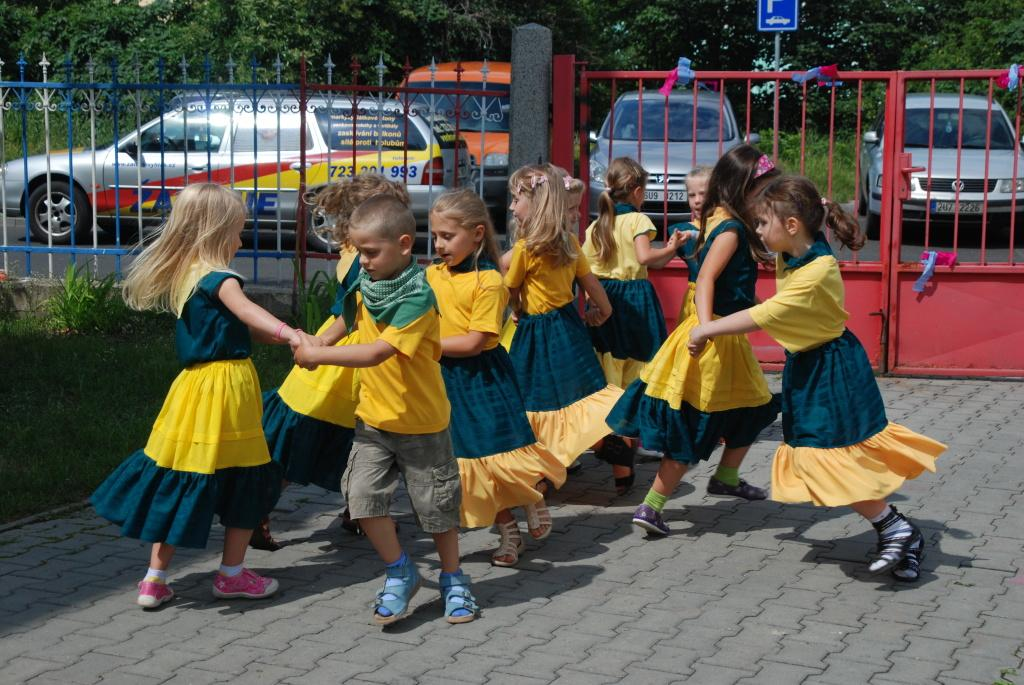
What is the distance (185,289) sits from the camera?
459 centimetres

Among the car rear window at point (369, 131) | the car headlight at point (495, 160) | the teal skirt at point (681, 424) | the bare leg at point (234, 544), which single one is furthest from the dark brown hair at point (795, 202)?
the car headlight at point (495, 160)

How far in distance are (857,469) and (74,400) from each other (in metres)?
4.65

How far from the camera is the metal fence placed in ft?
29.6

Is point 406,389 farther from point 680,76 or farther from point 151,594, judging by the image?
point 680,76

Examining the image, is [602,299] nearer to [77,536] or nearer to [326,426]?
[326,426]

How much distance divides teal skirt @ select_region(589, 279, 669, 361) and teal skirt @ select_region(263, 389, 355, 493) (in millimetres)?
1759

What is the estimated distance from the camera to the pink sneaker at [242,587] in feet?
15.4

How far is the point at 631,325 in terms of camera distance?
6574mm

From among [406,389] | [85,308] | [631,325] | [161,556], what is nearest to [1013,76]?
[631,325]

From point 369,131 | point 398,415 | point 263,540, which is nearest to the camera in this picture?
point 398,415

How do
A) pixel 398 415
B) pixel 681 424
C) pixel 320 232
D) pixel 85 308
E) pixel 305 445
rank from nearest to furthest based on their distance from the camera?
1. pixel 398 415
2. pixel 305 445
3. pixel 681 424
4. pixel 320 232
5. pixel 85 308

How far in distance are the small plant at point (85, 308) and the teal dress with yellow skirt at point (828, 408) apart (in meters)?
5.89

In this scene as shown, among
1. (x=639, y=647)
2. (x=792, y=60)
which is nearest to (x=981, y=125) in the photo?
(x=792, y=60)

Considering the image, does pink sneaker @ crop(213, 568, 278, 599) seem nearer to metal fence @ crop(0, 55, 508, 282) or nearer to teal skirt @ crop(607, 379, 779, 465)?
teal skirt @ crop(607, 379, 779, 465)
